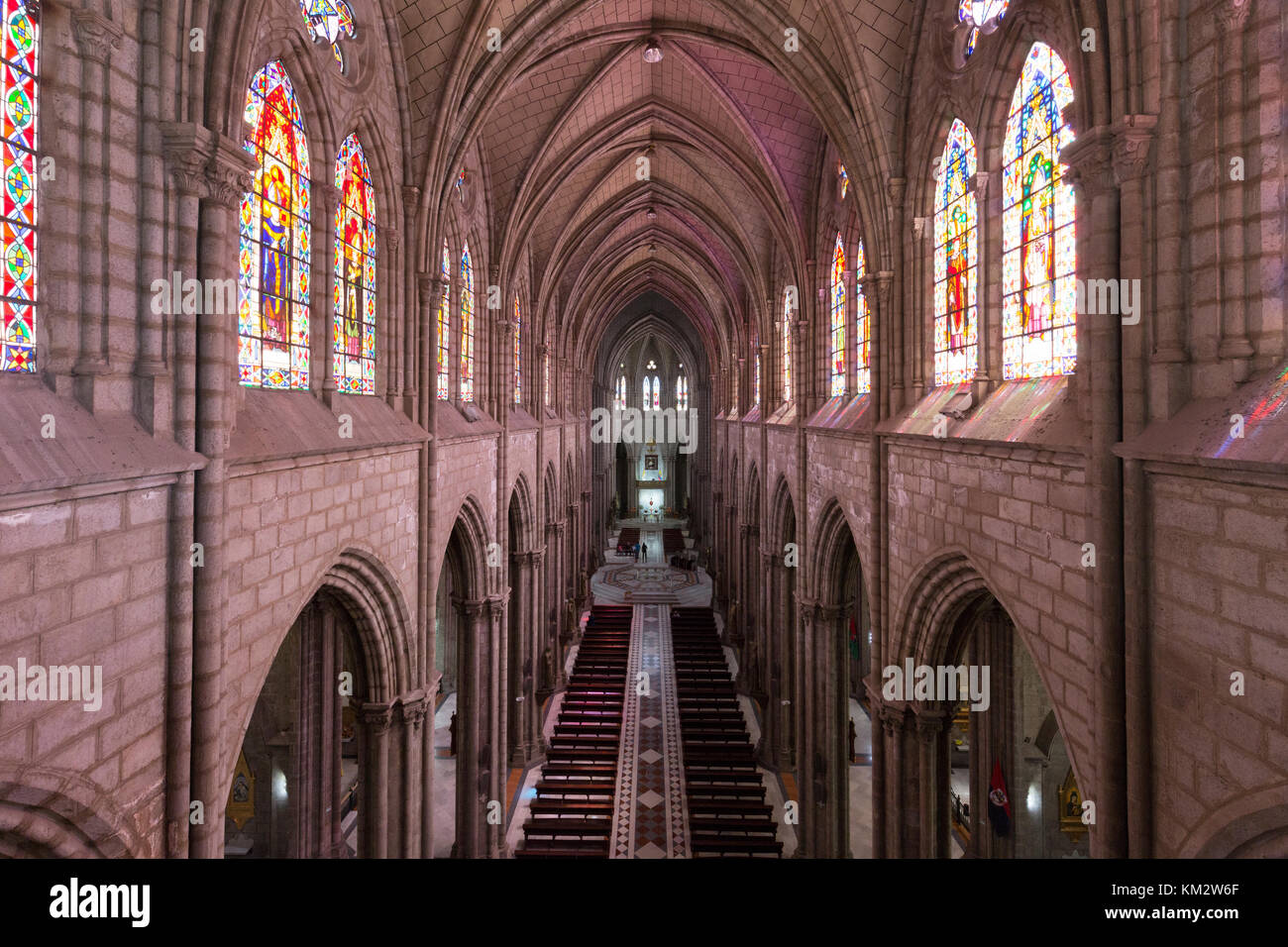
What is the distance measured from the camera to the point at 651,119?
1667cm

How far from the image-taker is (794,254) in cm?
1549

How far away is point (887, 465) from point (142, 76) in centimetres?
901

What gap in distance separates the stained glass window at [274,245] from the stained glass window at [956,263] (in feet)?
25.5

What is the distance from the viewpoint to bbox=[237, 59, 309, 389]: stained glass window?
682 cm

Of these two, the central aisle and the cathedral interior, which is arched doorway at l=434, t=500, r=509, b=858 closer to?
the cathedral interior

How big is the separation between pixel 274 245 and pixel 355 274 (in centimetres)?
191

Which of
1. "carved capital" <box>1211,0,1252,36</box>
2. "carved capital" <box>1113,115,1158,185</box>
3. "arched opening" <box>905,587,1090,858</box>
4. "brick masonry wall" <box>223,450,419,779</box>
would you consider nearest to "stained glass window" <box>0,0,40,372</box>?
"brick masonry wall" <box>223,450,419,779</box>

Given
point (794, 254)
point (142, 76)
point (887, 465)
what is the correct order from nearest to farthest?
point (142, 76)
point (887, 465)
point (794, 254)

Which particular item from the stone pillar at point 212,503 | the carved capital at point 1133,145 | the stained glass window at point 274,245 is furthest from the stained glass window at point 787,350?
the stone pillar at point 212,503

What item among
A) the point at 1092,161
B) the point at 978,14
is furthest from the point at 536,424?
the point at 1092,161

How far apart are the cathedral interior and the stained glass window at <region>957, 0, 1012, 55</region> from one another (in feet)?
0.22

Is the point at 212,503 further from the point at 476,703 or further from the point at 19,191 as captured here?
the point at 476,703

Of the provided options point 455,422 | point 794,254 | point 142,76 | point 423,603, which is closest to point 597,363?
point 794,254

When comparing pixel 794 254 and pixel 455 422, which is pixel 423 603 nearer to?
pixel 455 422
